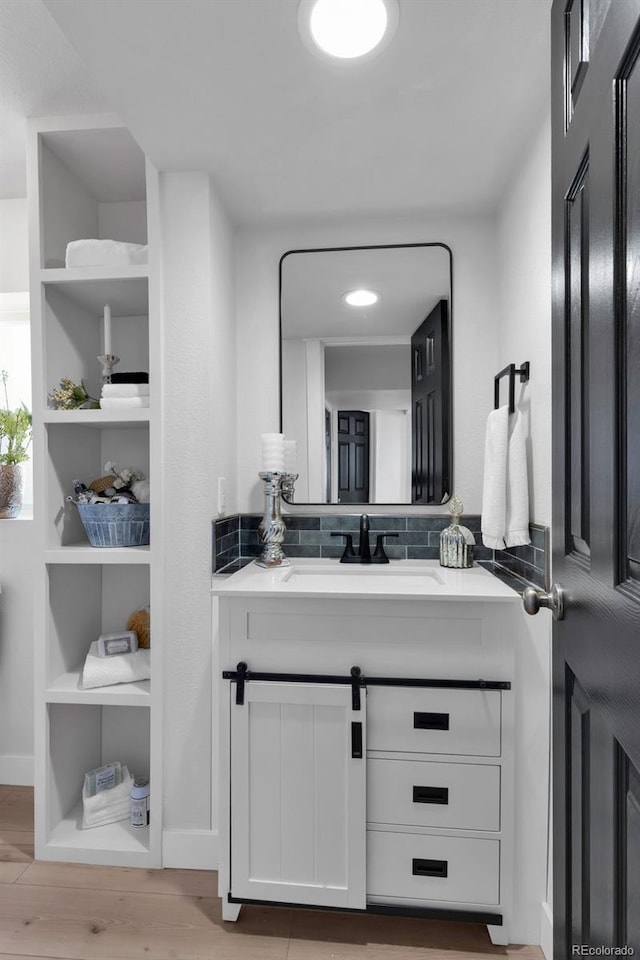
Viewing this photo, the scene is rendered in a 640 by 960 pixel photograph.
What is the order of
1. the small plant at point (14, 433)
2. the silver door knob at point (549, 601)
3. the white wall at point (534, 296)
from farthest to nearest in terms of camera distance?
the small plant at point (14, 433) < the white wall at point (534, 296) < the silver door knob at point (549, 601)

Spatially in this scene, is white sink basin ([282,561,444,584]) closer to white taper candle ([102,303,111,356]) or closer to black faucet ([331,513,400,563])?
black faucet ([331,513,400,563])

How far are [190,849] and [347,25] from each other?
2368mm

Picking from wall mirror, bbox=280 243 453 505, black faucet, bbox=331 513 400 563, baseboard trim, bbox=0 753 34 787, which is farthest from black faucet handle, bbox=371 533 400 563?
baseboard trim, bbox=0 753 34 787

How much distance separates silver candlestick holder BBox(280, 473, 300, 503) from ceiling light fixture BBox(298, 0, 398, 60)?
135 cm

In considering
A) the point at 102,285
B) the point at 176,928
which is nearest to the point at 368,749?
the point at 176,928

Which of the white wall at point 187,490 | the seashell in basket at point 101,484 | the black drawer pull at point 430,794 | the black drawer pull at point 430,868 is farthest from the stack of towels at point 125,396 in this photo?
the black drawer pull at point 430,868

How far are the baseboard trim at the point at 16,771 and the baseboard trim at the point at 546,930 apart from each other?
1956 millimetres

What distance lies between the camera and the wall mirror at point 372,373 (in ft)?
7.15

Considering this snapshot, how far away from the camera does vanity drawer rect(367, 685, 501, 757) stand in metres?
1.48

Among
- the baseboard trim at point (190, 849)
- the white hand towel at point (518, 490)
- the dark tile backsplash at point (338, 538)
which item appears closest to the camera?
the white hand towel at point (518, 490)

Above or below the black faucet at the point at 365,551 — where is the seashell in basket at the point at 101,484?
above

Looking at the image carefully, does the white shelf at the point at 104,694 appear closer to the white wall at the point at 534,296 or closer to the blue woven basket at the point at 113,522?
the blue woven basket at the point at 113,522

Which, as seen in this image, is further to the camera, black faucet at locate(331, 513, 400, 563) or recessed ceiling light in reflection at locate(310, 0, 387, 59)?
black faucet at locate(331, 513, 400, 563)

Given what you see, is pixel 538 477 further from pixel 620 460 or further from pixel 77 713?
pixel 77 713
